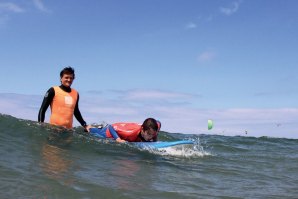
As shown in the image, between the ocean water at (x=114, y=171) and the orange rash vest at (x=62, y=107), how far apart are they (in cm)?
44

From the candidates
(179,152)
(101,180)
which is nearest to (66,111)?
(179,152)

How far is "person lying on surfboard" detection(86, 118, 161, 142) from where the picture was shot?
8.25 metres

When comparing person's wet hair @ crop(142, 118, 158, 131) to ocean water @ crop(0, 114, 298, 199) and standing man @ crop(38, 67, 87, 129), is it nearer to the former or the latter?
ocean water @ crop(0, 114, 298, 199)

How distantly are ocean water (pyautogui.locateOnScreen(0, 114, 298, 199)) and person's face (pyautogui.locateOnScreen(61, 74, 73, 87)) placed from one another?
3.64 feet

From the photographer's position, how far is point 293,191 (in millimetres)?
5367

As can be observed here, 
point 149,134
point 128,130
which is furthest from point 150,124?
point 128,130

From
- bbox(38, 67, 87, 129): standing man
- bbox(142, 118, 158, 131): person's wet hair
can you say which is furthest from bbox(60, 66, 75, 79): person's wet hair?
bbox(142, 118, 158, 131): person's wet hair

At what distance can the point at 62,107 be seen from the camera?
8961 mm

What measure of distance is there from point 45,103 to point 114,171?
3.77 m

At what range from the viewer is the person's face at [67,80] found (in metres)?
8.75

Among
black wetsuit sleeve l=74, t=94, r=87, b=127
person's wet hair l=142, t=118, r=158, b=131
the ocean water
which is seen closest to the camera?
the ocean water

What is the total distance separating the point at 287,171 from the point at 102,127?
4742 millimetres

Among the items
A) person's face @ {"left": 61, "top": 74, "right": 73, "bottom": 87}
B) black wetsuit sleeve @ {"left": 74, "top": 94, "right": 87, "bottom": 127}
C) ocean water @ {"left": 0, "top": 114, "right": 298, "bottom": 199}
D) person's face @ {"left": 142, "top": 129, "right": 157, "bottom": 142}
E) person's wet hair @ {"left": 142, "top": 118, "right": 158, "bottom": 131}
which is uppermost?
person's face @ {"left": 61, "top": 74, "right": 73, "bottom": 87}

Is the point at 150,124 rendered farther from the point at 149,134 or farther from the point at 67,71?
the point at 67,71
